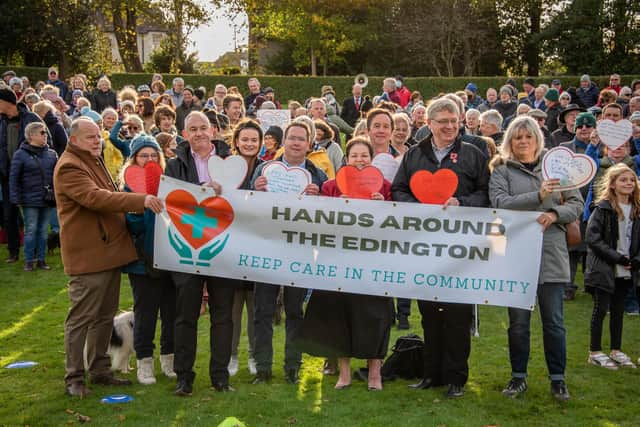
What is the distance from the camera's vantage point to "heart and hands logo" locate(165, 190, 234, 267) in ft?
20.5

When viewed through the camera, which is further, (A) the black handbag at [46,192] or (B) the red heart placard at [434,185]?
(A) the black handbag at [46,192]

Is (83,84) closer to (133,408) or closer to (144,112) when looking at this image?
(144,112)

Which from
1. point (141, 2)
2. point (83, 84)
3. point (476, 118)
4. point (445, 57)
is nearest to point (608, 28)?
point (445, 57)

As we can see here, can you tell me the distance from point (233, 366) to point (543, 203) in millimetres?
3124

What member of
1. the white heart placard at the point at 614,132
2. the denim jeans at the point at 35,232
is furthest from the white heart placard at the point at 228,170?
the denim jeans at the point at 35,232

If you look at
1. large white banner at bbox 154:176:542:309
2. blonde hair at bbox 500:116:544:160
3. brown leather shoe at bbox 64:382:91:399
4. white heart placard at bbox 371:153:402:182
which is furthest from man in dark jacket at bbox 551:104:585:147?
brown leather shoe at bbox 64:382:91:399

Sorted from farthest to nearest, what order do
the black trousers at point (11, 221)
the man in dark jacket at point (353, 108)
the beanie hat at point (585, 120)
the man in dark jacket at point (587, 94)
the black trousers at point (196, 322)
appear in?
1. the man in dark jacket at point (587, 94)
2. the man in dark jacket at point (353, 108)
3. the black trousers at point (11, 221)
4. the beanie hat at point (585, 120)
5. the black trousers at point (196, 322)

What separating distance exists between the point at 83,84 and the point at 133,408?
1650cm

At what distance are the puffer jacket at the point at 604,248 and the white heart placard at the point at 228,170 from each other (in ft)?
11.6

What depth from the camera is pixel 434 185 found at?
599 centimetres

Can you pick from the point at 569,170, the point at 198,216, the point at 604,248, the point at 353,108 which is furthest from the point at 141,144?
the point at 353,108

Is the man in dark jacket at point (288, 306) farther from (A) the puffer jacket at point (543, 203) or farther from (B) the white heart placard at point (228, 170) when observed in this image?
(A) the puffer jacket at point (543, 203)

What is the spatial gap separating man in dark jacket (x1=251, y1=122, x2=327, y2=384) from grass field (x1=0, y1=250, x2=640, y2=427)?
173 millimetres

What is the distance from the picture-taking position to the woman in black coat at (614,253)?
721 centimetres
